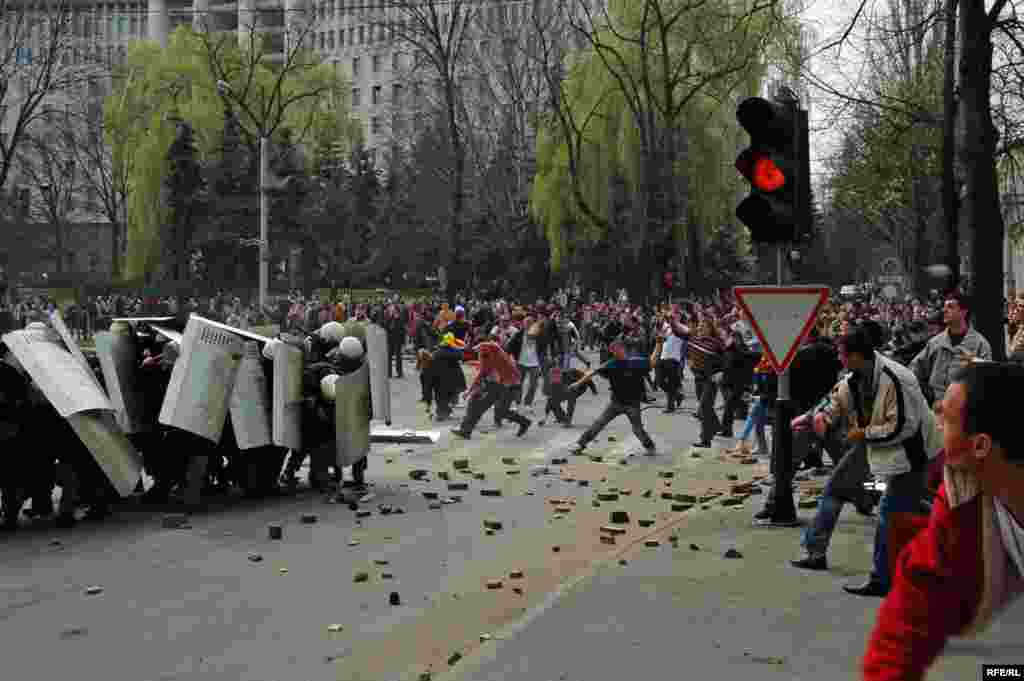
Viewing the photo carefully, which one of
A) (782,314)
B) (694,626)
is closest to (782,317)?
(782,314)

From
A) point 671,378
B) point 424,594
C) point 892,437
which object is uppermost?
point 892,437

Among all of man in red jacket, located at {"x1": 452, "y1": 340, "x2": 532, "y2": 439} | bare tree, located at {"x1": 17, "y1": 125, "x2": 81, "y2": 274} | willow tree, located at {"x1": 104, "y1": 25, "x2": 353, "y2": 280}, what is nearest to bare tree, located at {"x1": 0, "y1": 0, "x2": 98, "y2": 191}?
bare tree, located at {"x1": 17, "y1": 125, "x2": 81, "y2": 274}

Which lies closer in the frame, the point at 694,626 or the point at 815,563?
the point at 694,626

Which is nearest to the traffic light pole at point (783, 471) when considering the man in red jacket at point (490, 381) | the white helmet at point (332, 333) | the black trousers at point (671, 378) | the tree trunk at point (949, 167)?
the white helmet at point (332, 333)

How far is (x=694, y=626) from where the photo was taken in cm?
706

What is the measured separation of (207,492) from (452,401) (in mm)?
9231

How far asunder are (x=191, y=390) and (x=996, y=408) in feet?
30.4

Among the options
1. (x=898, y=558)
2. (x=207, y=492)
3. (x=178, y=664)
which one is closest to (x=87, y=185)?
(x=207, y=492)

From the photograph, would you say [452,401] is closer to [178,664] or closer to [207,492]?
[207,492]

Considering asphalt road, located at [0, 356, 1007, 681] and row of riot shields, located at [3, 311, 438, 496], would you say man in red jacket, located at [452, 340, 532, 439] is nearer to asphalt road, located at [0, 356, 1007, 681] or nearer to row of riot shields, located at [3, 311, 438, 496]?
asphalt road, located at [0, 356, 1007, 681]

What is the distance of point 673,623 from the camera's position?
23.3ft

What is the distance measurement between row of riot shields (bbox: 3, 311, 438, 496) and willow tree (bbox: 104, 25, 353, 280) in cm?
3683

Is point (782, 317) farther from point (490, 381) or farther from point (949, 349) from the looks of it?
point (490, 381)

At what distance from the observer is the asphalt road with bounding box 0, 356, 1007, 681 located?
6574 millimetres
